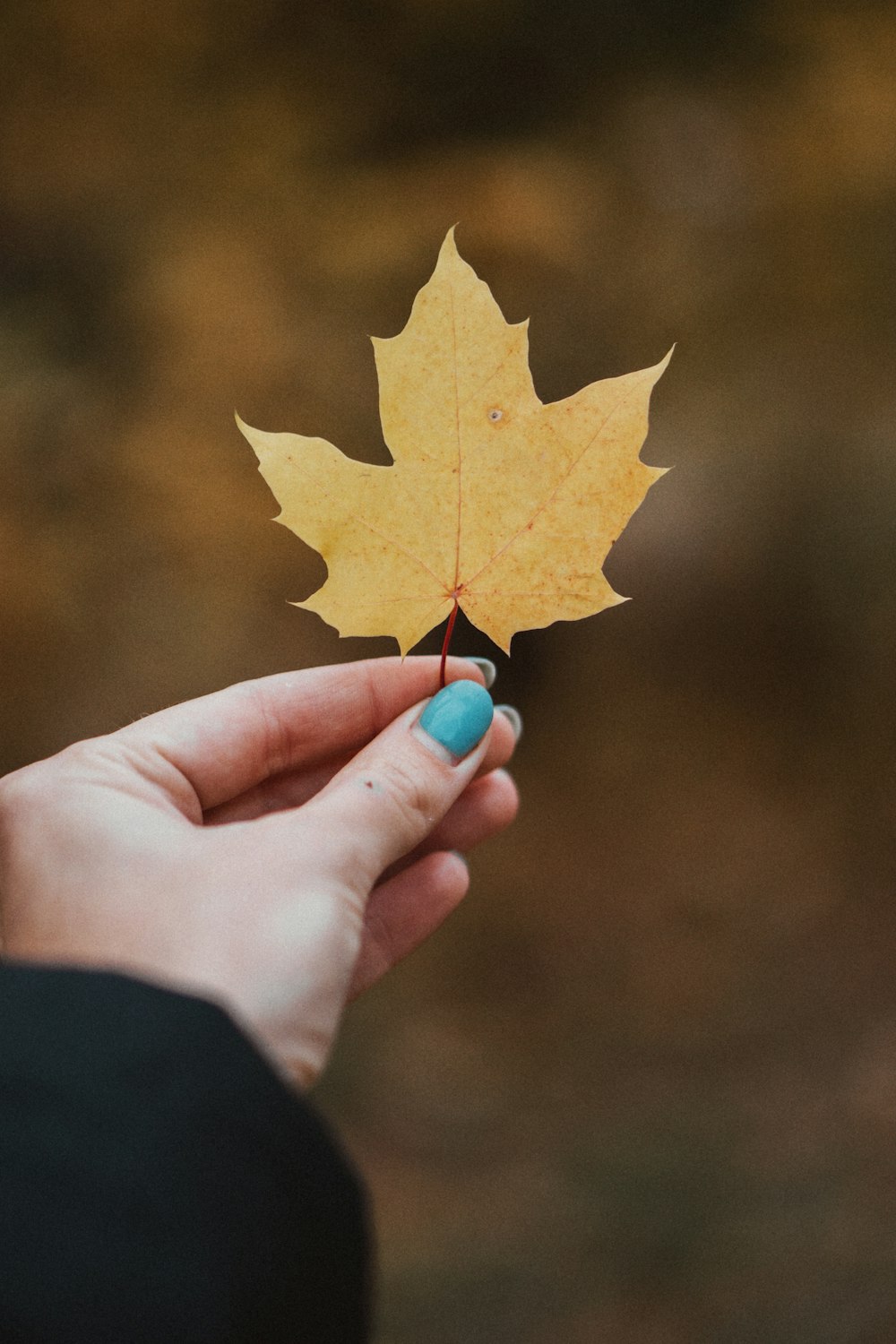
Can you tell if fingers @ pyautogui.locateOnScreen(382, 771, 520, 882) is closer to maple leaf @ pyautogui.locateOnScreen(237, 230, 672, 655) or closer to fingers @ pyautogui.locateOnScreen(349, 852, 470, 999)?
fingers @ pyautogui.locateOnScreen(349, 852, 470, 999)

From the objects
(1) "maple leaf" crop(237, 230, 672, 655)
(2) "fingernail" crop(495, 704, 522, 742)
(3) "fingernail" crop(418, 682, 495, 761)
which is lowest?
(2) "fingernail" crop(495, 704, 522, 742)

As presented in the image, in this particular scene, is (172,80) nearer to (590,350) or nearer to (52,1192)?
(590,350)

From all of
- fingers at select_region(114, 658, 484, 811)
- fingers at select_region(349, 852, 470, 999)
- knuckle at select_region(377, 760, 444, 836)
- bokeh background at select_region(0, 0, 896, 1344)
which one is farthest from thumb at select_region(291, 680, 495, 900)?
bokeh background at select_region(0, 0, 896, 1344)

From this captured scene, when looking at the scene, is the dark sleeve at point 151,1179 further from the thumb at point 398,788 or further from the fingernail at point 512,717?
the fingernail at point 512,717

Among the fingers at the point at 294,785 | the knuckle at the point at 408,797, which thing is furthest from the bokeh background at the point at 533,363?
the knuckle at the point at 408,797

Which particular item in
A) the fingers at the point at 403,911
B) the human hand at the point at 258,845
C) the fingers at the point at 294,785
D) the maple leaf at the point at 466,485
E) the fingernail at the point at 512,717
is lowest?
the fingers at the point at 403,911

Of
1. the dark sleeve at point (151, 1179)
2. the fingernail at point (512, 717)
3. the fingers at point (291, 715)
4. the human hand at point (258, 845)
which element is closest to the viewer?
the dark sleeve at point (151, 1179)

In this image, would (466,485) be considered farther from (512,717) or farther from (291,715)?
(512,717)
